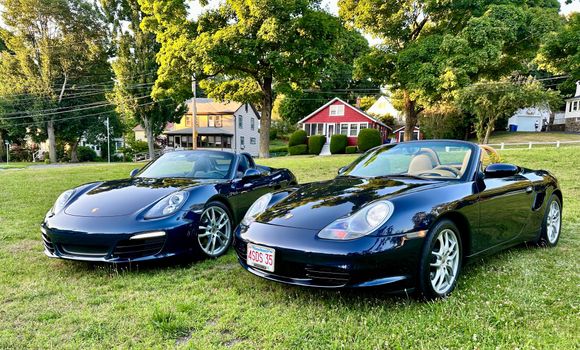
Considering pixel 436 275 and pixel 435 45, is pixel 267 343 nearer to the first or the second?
pixel 436 275

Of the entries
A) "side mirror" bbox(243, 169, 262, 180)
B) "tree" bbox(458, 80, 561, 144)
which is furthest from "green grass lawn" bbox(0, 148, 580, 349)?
"tree" bbox(458, 80, 561, 144)

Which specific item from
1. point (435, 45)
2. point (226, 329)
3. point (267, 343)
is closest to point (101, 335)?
point (226, 329)

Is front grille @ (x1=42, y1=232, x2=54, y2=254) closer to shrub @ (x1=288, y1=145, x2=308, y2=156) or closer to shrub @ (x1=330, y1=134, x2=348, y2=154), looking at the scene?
shrub @ (x1=330, y1=134, x2=348, y2=154)

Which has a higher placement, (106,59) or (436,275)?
(106,59)

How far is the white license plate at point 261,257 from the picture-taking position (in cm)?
275

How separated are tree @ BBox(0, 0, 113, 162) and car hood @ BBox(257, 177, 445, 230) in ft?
119

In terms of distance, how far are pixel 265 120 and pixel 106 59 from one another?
2155 cm

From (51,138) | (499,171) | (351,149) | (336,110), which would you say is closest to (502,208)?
(499,171)

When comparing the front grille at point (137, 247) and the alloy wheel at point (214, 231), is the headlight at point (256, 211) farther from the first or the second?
the front grille at point (137, 247)

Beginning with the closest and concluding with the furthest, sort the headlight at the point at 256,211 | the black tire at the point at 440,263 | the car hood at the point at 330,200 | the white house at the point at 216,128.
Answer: the black tire at the point at 440,263 < the car hood at the point at 330,200 < the headlight at the point at 256,211 < the white house at the point at 216,128

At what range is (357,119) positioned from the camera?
36.8 meters

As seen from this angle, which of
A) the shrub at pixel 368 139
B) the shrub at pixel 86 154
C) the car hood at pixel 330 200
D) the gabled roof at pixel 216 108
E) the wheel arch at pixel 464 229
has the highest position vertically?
the gabled roof at pixel 216 108

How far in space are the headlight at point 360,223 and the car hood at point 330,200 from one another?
0.06 meters

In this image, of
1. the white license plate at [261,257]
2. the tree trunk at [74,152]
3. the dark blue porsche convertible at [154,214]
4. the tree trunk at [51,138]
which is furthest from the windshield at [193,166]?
the tree trunk at [74,152]
